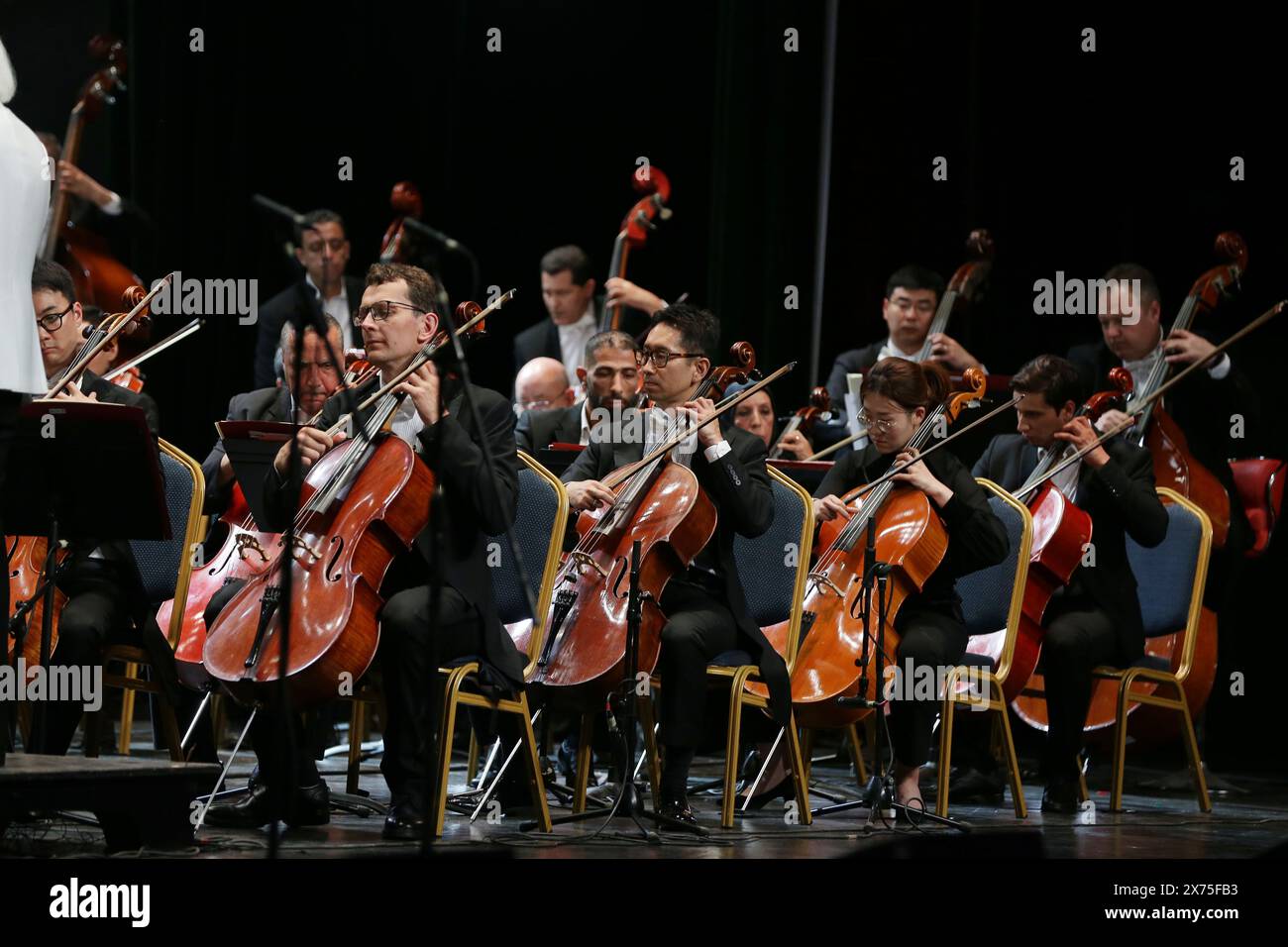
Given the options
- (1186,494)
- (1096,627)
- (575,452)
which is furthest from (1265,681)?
(575,452)

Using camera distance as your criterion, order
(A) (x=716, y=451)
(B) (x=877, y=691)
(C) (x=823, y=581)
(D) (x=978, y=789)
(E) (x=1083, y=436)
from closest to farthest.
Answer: (B) (x=877, y=691), (A) (x=716, y=451), (C) (x=823, y=581), (E) (x=1083, y=436), (D) (x=978, y=789)

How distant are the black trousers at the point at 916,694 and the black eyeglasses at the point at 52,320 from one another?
87.4 inches

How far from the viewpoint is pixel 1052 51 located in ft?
20.3

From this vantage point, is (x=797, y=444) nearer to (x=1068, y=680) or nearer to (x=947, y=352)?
(x=947, y=352)

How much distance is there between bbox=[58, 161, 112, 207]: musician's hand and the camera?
5750 millimetres

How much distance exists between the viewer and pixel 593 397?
5422 mm

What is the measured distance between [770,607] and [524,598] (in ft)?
2.23

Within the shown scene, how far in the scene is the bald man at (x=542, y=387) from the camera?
19.4ft

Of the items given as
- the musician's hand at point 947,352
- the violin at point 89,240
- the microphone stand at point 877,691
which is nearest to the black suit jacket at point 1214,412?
the musician's hand at point 947,352

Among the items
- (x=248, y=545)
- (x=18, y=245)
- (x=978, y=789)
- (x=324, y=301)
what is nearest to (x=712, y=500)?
(x=248, y=545)

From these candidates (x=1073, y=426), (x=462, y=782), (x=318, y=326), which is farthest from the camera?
(x=462, y=782)

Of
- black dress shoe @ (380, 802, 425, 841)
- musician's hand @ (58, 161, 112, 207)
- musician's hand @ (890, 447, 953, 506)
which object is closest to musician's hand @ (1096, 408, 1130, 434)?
musician's hand @ (890, 447, 953, 506)
